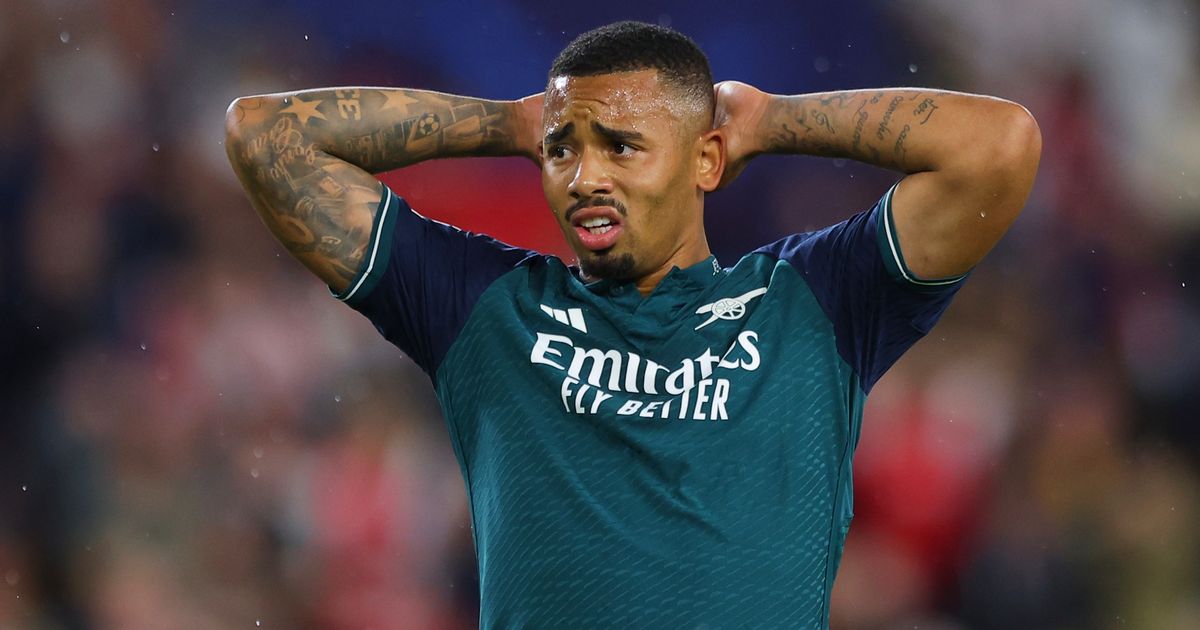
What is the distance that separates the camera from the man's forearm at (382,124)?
217 centimetres

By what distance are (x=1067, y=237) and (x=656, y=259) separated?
212 centimetres

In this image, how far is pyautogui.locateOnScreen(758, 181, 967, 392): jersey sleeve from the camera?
201cm

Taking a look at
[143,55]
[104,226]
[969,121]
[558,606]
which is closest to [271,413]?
[104,226]

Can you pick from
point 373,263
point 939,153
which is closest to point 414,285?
point 373,263

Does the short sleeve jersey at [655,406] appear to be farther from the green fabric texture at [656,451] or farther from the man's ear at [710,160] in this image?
the man's ear at [710,160]

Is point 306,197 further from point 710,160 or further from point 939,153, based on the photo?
point 939,153

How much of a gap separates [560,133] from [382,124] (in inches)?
13.0

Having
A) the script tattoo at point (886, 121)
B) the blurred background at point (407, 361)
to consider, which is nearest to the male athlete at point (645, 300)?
the script tattoo at point (886, 121)

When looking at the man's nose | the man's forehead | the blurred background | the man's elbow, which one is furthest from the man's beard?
the blurred background

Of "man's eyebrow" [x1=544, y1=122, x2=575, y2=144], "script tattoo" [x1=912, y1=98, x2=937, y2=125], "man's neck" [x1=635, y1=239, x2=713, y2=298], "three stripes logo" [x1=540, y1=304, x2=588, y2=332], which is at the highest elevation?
→ "script tattoo" [x1=912, y1=98, x2=937, y2=125]

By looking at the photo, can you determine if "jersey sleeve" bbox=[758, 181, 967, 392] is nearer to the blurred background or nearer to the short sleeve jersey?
the short sleeve jersey

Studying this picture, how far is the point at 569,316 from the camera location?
7.04 ft

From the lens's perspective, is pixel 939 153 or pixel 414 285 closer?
pixel 939 153

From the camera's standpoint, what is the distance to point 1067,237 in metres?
3.87
